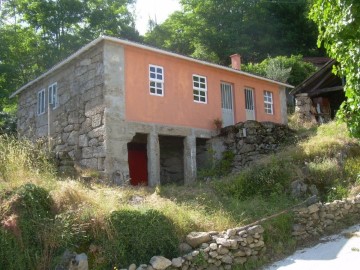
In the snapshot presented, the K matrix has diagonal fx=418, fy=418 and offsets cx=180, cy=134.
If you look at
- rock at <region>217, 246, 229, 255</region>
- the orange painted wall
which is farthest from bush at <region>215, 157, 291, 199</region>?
the orange painted wall

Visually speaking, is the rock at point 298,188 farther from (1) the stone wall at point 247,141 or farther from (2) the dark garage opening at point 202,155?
(2) the dark garage opening at point 202,155

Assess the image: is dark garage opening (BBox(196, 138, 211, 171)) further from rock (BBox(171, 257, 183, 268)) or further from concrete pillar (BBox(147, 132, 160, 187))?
rock (BBox(171, 257, 183, 268))

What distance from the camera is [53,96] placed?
1625 centimetres

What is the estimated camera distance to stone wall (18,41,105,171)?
43.2 feet

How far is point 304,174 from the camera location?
12.0 meters

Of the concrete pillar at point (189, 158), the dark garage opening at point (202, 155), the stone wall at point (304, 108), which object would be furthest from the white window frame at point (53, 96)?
the stone wall at point (304, 108)

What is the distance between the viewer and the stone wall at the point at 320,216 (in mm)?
9455

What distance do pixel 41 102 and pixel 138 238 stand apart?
11332 millimetres

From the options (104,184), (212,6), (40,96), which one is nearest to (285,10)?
(212,6)

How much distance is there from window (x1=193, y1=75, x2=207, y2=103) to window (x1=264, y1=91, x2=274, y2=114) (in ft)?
13.4

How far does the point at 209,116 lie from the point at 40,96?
7.06 metres

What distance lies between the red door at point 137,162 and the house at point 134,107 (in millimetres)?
40

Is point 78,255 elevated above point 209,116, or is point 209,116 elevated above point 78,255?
point 209,116

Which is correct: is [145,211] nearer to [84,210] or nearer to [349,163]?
[84,210]
